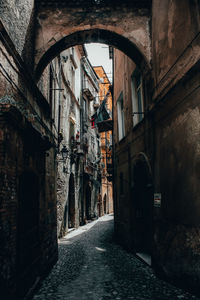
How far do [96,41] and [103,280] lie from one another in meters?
6.50

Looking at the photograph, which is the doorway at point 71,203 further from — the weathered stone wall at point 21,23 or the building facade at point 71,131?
the weathered stone wall at point 21,23

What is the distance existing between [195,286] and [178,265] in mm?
699

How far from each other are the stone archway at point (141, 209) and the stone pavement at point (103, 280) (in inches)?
22.7

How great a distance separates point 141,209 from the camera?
9.47 metres

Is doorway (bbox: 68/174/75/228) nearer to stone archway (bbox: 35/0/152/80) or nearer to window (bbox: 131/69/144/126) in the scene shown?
window (bbox: 131/69/144/126)

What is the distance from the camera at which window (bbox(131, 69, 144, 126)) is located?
9172 millimetres

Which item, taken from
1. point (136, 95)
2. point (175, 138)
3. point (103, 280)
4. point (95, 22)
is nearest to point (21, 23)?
point (95, 22)

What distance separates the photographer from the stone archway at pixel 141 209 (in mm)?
8867

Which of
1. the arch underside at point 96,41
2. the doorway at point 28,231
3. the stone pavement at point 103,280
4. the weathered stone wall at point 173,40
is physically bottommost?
the stone pavement at point 103,280

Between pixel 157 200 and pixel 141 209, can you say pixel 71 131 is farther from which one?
pixel 157 200

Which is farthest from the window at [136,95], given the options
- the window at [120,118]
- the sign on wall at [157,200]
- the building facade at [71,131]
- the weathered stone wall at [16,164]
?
the weathered stone wall at [16,164]

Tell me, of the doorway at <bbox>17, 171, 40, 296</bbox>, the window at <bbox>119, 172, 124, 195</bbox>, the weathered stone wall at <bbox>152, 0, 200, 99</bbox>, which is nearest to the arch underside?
the weathered stone wall at <bbox>152, 0, 200, 99</bbox>

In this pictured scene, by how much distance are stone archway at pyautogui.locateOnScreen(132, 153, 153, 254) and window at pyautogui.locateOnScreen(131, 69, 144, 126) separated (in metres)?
1.50

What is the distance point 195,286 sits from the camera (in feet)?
15.7
